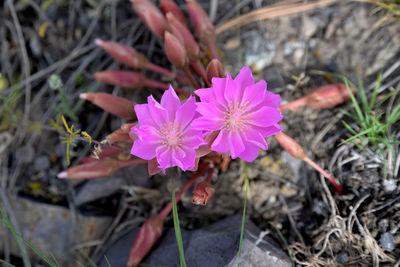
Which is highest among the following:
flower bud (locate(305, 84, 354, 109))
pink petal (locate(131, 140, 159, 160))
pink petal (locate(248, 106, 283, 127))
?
pink petal (locate(248, 106, 283, 127))

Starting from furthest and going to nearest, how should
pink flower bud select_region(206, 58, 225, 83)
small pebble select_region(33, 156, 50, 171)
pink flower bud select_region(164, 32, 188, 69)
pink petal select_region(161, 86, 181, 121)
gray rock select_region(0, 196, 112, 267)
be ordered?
small pebble select_region(33, 156, 50, 171), gray rock select_region(0, 196, 112, 267), pink flower bud select_region(164, 32, 188, 69), pink flower bud select_region(206, 58, 225, 83), pink petal select_region(161, 86, 181, 121)

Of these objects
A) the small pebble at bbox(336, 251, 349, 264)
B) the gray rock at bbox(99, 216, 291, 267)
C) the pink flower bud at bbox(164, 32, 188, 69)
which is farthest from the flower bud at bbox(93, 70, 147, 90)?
the small pebble at bbox(336, 251, 349, 264)

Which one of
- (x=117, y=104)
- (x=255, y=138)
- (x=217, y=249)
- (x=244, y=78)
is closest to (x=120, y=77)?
(x=117, y=104)

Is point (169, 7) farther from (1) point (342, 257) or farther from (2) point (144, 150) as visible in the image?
(1) point (342, 257)

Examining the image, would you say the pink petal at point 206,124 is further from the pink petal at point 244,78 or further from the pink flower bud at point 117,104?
the pink flower bud at point 117,104

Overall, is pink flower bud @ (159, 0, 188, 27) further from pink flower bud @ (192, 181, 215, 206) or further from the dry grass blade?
pink flower bud @ (192, 181, 215, 206)

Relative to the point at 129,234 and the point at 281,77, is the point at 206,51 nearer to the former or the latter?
the point at 281,77
